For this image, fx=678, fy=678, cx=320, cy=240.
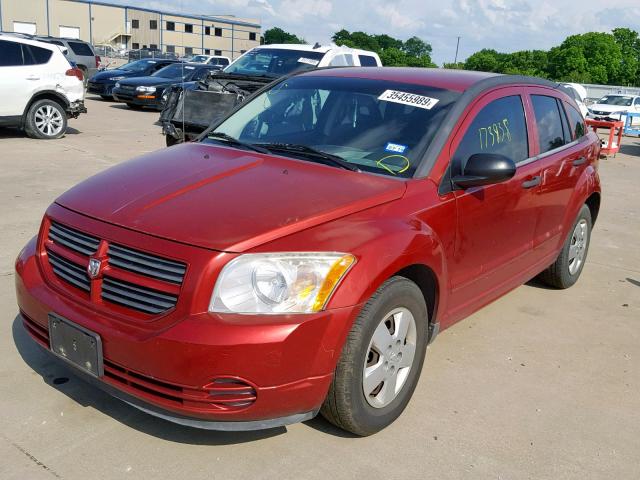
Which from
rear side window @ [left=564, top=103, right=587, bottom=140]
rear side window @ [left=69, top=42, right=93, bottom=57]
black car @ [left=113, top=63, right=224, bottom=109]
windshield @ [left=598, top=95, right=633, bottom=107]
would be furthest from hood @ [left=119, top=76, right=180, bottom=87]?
windshield @ [left=598, top=95, right=633, bottom=107]

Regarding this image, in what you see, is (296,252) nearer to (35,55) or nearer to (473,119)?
(473,119)

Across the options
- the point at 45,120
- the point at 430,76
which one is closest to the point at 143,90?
the point at 45,120

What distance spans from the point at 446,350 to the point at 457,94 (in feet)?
5.21

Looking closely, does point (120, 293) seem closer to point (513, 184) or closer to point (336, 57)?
point (513, 184)

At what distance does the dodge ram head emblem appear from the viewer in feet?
9.73

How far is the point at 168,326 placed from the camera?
2.74 m

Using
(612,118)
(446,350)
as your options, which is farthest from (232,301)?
(612,118)

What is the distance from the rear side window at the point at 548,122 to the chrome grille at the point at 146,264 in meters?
2.94

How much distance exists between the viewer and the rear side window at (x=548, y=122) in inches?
187

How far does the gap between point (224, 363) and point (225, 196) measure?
881mm

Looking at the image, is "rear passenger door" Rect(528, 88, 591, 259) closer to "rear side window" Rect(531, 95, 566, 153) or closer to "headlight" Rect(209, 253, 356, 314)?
"rear side window" Rect(531, 95, 566, 153)

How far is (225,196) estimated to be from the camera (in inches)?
127

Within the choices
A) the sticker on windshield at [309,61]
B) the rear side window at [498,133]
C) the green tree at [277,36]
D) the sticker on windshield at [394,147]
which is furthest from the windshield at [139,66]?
the green tree at [277,36]

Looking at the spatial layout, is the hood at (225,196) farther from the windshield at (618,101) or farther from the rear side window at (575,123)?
the windshield at (618,101)
